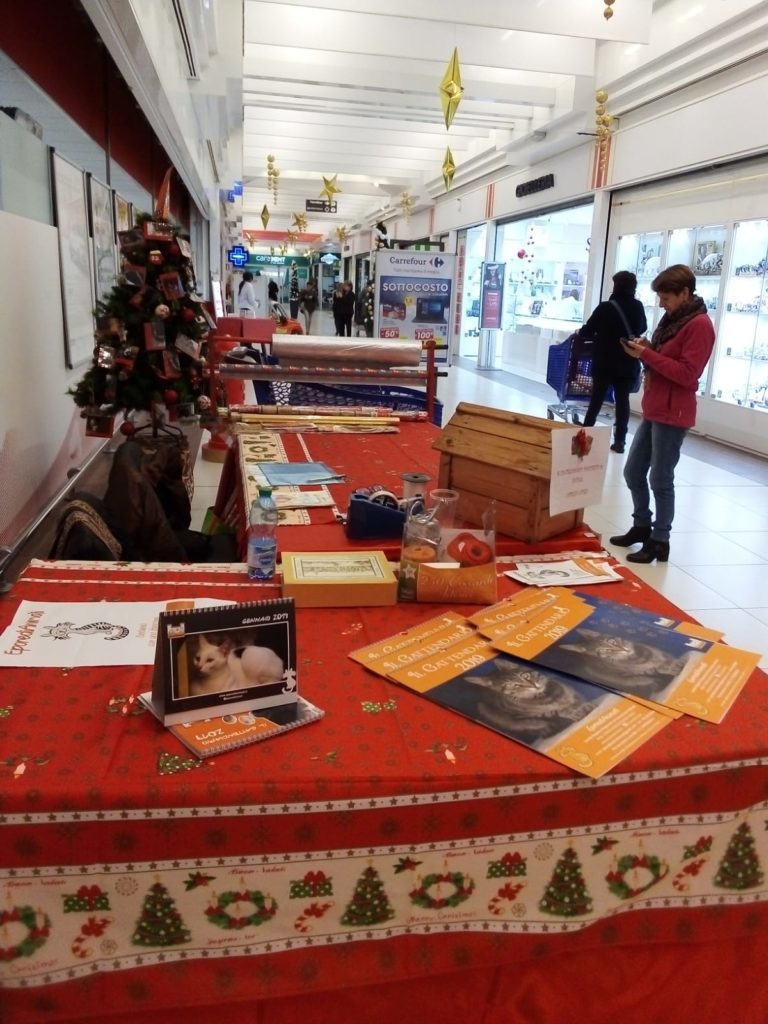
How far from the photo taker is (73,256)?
3.95 metres

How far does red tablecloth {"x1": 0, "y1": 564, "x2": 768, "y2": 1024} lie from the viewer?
3.57 feet

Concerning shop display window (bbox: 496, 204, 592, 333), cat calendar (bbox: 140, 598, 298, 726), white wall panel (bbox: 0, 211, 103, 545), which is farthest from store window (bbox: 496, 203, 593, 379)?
cat calendar (bbox: 140, 598, 298, 726)

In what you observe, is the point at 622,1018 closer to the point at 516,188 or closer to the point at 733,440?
the point at 733,440

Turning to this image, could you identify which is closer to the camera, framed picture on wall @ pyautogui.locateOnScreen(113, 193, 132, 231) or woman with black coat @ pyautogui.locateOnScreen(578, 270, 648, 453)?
framed picture on wall @ pyautogui.locateOnScreen(113, 193, 132, 231)

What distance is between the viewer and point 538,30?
736 centimetres

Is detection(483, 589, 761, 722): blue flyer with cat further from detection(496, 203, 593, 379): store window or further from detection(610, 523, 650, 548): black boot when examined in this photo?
detection(496, 203, 593, 379): store window

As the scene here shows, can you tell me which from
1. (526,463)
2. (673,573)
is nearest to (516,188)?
(673,573)

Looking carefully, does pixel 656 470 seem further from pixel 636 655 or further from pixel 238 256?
pixel 238 256

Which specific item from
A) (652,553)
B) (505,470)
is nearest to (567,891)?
(505,470)

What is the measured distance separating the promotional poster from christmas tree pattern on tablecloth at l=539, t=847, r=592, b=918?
1058 cm

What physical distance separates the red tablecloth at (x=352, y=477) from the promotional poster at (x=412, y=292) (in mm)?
7944

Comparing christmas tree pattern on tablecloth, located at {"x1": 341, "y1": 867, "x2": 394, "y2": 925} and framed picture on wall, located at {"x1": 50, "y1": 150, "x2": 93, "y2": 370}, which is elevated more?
framed picture on wall, located at {"x1": 50, "y1": 150, "x2": 93, "y2": 370}

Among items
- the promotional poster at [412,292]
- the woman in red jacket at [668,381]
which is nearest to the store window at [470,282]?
the promotional poster at [412,292]

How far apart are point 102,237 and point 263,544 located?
3.65 m
